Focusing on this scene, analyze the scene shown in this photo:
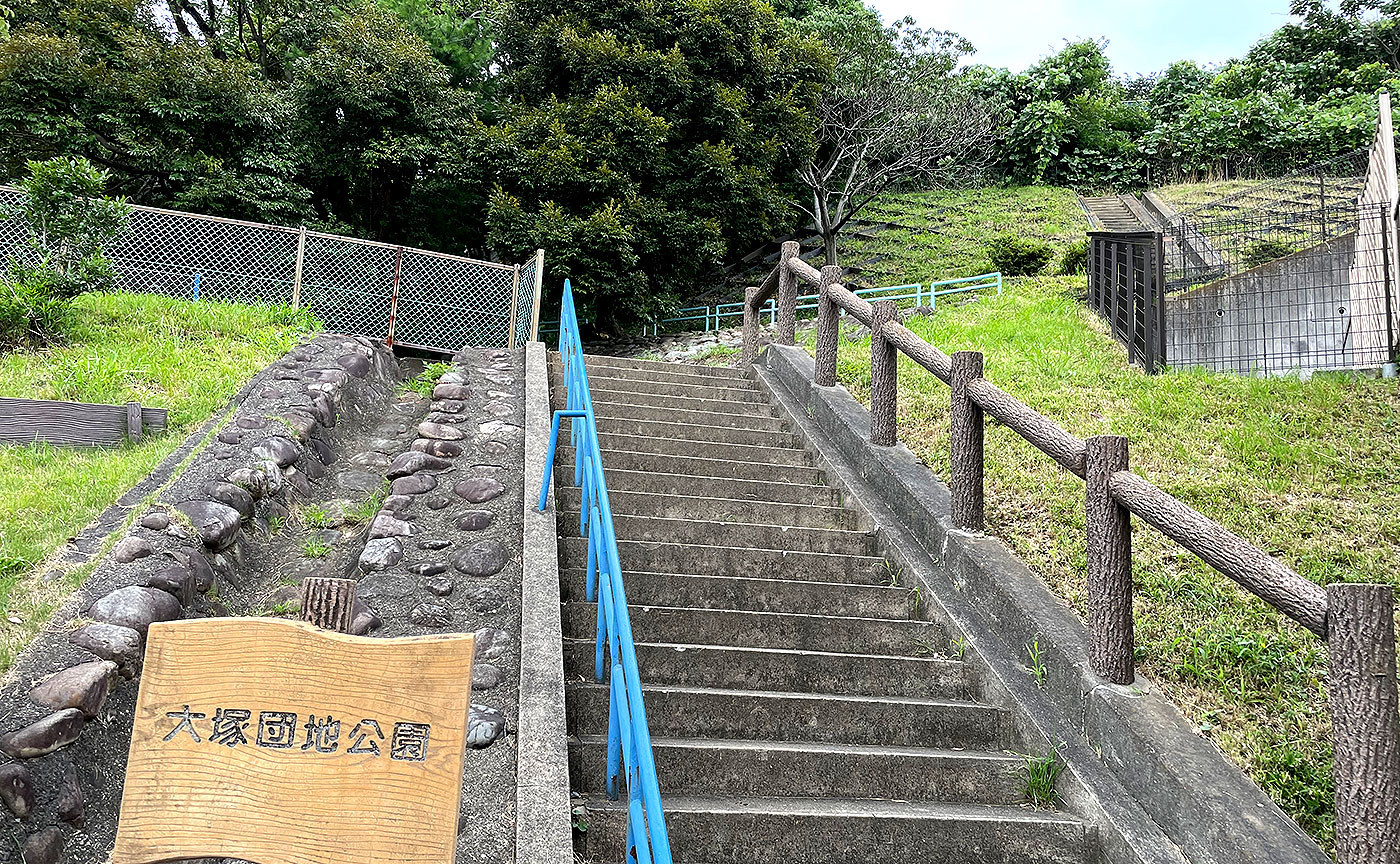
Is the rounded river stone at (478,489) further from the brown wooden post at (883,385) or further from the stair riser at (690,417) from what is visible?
the brown wooden post at (883,385)

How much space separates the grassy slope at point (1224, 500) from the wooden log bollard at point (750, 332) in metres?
Result: 0.84

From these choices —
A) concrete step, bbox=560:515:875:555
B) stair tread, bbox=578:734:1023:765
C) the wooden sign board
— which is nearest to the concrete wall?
concrete step, bbox=560:515:875:555

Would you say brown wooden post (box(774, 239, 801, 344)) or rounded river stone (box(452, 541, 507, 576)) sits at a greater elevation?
brown wooden post (box(774, 239, 801, 344))

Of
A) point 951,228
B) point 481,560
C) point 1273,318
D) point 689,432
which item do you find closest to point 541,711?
point 481,560

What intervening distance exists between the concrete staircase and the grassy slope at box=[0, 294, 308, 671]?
235cm

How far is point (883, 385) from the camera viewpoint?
5746 mm

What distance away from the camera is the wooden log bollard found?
8516 mm

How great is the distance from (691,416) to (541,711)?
153 inches

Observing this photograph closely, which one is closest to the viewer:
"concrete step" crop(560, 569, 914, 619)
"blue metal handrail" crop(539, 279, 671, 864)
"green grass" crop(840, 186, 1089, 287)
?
"blue metal handrail" crop(539, 279, 671, 864)

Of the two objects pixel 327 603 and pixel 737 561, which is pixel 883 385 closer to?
pixel 737 561

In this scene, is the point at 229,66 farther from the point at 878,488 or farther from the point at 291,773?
the point at 291,773

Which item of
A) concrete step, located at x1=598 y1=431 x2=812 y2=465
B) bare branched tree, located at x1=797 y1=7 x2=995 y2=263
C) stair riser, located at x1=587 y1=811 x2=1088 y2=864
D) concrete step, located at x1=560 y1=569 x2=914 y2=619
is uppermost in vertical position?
bare branched tree, located at x1=797 y1=7 x2=995 y2=263

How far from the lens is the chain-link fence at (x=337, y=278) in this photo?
30.0 feet

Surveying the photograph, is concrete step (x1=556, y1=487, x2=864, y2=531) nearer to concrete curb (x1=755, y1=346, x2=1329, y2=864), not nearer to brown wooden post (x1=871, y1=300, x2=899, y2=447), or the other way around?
concrete curb (x1=755, y1=346, x2=1329, y2=864)
